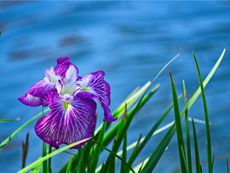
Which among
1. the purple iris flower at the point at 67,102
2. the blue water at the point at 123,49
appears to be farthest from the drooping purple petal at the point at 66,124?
the blue water at the point at 123,49

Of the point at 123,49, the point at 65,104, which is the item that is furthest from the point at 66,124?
the point at 123,49

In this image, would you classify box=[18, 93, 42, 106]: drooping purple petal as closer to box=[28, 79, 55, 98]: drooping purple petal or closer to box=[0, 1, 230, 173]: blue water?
box=[28, 79, 55, 98]: drooping purple petal

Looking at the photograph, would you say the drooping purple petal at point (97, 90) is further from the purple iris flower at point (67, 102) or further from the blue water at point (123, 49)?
the blue water at point (123, 49)

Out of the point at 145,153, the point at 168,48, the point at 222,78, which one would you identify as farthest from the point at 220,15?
the point at 145,153

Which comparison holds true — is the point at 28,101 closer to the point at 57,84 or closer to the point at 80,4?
the point at 57,84

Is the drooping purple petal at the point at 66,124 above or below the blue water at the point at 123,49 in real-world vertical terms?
below

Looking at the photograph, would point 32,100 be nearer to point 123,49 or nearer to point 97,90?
point 97,90

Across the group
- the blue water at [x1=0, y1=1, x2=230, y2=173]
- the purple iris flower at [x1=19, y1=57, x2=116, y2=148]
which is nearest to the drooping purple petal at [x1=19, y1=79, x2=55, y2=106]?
the purple iris flower at [x1=19, y1=57, x2=116, y2=148]

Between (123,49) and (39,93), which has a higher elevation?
(123,49)
